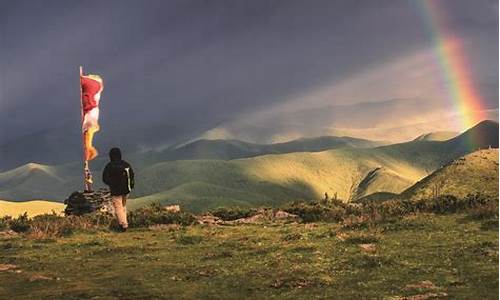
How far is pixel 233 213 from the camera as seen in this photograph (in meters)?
39.8

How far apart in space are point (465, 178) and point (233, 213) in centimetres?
4826

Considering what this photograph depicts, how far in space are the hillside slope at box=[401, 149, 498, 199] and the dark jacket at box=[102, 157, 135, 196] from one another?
1740 inches

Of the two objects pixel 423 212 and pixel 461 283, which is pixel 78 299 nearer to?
pixel 461 283

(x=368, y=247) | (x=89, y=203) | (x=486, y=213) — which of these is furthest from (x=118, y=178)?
(x=486, y=213)

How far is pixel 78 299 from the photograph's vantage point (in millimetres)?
13836

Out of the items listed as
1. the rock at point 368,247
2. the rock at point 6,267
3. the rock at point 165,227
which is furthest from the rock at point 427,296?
the rock at point 165,227

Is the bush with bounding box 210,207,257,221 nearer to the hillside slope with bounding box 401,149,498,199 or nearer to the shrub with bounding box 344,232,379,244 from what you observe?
the shrub with bounding box 344,232,379,244

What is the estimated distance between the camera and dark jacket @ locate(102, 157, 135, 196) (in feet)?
89.2

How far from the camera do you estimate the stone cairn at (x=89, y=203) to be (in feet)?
138

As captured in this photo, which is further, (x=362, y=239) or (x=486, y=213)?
(x=486, y=213)

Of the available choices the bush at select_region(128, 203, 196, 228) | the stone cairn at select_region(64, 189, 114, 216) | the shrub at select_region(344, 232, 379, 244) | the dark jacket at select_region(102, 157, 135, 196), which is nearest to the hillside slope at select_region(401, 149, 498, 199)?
the stone cairn at select_region(64, 189, 114, 216)

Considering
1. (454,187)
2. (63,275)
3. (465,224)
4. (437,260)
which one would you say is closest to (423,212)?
(465,224)

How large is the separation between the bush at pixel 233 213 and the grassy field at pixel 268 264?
11318mm

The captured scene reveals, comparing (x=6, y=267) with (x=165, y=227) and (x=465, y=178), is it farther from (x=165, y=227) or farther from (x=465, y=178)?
(x=465, y=178)
